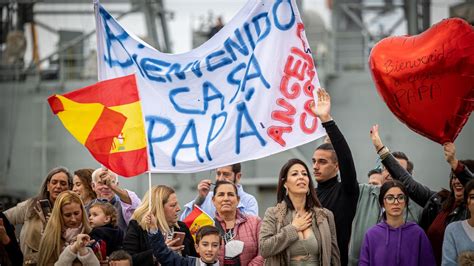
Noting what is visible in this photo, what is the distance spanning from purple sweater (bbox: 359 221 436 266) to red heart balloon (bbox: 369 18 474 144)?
0.89 meters

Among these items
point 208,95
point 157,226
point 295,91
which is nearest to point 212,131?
point 208,95

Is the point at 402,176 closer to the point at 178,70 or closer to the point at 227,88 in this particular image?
the point at 227,88

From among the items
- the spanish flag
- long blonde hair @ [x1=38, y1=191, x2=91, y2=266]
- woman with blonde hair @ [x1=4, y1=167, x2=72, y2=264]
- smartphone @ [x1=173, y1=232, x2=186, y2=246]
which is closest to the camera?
the spanish flag

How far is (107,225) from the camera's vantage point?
1191 centimetres

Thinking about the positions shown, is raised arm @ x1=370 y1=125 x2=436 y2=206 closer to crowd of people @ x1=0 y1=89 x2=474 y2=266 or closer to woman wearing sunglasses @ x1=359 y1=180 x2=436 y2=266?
crowd of people @ x1=0 y1=89 x2=474 y2=266

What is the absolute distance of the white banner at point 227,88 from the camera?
454 inches

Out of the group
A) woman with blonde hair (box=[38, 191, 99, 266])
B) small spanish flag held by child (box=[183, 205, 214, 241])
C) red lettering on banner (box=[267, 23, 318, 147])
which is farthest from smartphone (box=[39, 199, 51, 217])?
red lettering on banner (box=[267, 23, 318, 147])

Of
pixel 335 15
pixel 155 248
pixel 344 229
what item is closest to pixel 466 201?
pixel 344 229

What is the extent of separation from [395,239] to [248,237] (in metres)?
1.23

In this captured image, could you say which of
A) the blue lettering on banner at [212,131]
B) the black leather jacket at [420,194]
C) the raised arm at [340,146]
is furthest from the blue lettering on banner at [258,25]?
the black leather jacket at [420,194]

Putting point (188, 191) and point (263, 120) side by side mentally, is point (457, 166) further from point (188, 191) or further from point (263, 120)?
point (188, 191)

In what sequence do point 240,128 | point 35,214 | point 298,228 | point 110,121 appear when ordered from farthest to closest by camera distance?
point 35,214, point 240,128, point 110,121, point 298,228

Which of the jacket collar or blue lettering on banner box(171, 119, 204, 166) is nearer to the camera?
blue lettering on banner box(171, 119, 204, 166)

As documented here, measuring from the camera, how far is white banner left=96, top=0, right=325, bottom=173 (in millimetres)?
11539
